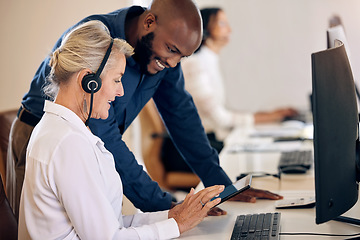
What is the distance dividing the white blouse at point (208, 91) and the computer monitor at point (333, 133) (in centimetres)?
229

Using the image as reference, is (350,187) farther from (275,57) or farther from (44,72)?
(275,57)

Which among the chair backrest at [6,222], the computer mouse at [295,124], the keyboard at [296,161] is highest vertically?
the chair backrest at [6,222]

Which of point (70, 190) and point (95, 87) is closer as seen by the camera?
point (70, 190)

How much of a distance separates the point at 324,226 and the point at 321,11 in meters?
3.78

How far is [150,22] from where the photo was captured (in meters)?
1.64

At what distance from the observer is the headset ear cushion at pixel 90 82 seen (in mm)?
1288

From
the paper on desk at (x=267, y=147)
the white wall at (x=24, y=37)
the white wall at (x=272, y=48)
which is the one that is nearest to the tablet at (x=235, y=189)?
the paper on desk at (x=267, y=147)

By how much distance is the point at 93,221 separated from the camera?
3.95ft

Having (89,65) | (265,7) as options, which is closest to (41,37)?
(89,65)

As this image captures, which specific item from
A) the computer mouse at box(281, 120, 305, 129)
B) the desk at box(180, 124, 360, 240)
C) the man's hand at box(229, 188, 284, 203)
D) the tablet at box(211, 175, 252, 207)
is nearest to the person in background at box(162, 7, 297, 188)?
the computer mouse at box(281, 120, 305, 129)

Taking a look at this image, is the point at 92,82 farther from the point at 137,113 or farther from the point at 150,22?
the point at 137,113

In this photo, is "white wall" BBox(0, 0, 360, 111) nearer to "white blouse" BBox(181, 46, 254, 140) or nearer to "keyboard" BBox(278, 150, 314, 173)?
"white blouse" BBox(181, 46, 254, 140)

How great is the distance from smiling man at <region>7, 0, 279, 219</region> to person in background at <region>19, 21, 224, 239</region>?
8.1 inches

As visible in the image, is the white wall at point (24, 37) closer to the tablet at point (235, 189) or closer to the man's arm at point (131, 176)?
the man's arm at point (131, 176)
